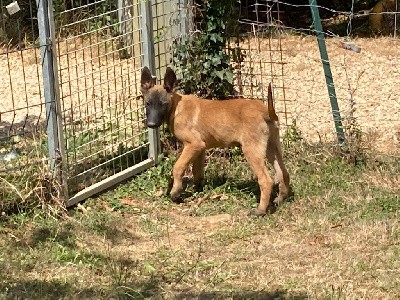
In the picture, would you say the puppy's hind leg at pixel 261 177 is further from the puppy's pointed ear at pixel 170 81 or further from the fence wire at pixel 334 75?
the fence wire at pixel 334 75

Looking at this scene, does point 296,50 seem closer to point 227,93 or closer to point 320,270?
point 227,93

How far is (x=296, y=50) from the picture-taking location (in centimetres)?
1364

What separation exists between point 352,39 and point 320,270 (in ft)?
27.9

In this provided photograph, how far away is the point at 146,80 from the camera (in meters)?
8.21

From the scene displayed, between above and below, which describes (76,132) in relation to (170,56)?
below

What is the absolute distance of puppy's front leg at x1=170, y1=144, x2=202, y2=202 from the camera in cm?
816

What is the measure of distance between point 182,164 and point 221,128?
0.52 meters

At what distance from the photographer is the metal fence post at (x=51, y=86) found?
24.7ft

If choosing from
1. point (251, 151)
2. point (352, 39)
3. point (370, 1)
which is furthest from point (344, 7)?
point (251, 151)

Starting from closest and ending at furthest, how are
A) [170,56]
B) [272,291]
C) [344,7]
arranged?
[272,291] < [170,56] < [344,7]

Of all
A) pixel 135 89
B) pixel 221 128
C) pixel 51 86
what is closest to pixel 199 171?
pixel 221 128

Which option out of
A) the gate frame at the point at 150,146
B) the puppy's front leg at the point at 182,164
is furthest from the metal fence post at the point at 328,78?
the gate frame at the point at 150,146

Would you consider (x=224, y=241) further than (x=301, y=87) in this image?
No

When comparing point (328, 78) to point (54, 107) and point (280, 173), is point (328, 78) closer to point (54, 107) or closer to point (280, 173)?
point (280, 173)
